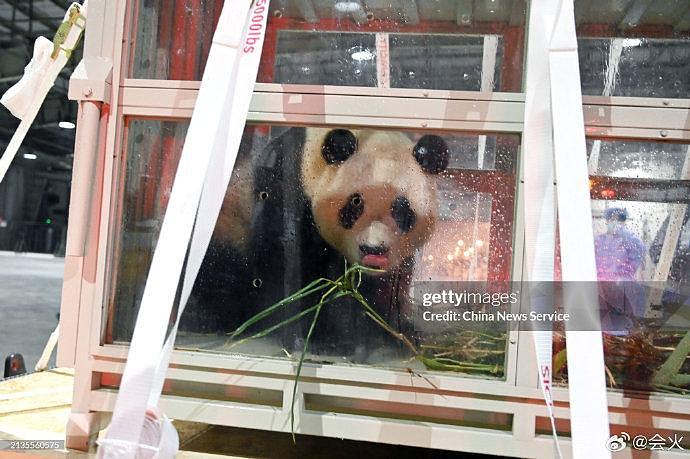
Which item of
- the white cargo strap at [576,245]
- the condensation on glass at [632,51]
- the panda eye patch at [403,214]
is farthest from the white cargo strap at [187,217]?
the condensation on glass at [632,51]

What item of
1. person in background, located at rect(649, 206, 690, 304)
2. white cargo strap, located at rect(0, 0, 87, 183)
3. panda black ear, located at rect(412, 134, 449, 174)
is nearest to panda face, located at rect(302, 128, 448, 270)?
panda black ear, located at rect(412, 134, 449, 174)

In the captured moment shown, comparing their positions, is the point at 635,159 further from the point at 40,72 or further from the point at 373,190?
the point at 40,72

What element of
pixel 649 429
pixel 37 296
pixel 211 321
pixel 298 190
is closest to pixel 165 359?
pixel 211 321

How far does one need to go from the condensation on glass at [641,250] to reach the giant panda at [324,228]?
0.26 metres

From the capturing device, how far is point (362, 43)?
98 cm

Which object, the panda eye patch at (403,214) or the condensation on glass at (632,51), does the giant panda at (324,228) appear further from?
the condensation on glass at (632,51)

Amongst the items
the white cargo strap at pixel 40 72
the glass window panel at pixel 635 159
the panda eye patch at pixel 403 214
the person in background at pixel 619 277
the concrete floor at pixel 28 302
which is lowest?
the concrete floor at pixel 28 302

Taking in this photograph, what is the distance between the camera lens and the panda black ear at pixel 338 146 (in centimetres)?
96

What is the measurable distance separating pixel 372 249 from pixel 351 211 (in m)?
0.07

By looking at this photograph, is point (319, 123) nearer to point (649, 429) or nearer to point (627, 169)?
point (627, 169)

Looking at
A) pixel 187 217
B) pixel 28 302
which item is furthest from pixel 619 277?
pixel 28 302

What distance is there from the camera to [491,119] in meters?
0.90

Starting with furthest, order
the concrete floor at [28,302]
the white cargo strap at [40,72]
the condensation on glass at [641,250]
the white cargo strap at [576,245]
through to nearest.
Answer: the concrete floor at [28,302]
the white cargo strap at [40,72]
the condensation on glass at [641,250]
the white cargo strap at [576,245]

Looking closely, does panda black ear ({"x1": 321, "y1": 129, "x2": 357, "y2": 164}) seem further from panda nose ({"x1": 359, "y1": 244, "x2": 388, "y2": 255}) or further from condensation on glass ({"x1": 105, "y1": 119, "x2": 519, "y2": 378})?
panda nose ({"x1": 359, "y1": 244, "x2": 388, "y2": 255})
